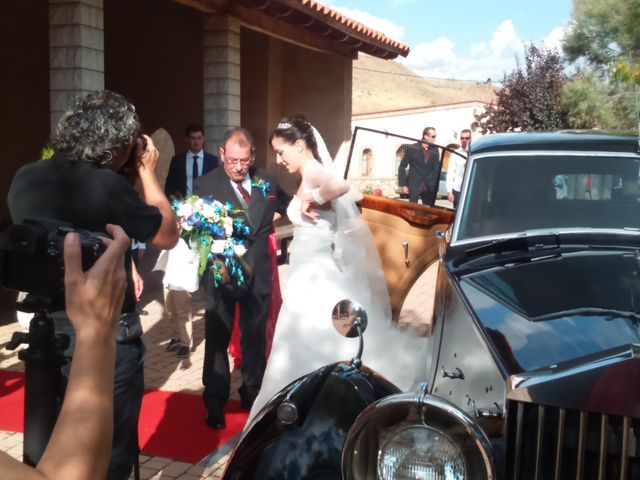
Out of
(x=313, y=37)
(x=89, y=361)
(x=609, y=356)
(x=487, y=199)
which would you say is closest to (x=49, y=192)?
(x=89, y=361)

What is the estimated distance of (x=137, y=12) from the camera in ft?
45.9

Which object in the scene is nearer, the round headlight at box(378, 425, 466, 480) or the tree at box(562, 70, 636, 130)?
the round headlight at box(378, 425, 466, 480)

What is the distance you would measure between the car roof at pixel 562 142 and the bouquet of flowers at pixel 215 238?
1.68 metres

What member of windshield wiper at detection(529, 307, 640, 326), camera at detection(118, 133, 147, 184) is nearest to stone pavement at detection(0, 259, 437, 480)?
camera at detection(118, 133, 147, 184)

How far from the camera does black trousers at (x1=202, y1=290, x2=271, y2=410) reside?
4.71 metres

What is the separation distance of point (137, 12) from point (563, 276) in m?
12.8

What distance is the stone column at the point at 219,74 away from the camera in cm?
983

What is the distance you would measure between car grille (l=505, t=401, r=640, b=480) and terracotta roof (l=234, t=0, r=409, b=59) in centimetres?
852

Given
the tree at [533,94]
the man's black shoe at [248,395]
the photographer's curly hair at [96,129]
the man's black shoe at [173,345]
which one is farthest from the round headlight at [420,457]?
the tree at [533,94]

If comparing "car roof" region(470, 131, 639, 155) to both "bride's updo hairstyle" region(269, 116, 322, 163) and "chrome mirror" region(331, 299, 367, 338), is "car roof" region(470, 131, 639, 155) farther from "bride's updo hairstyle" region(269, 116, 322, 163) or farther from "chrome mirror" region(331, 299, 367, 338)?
"chrome mirror" region(331, 299, 367, 338)

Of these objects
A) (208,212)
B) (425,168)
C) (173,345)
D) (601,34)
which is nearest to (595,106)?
(601,34)

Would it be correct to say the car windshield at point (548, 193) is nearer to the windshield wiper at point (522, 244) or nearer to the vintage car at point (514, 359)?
the vintage car at point (514, 359)

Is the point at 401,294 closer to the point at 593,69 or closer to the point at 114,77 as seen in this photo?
the point at 114,77

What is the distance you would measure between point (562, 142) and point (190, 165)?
15.7ft
